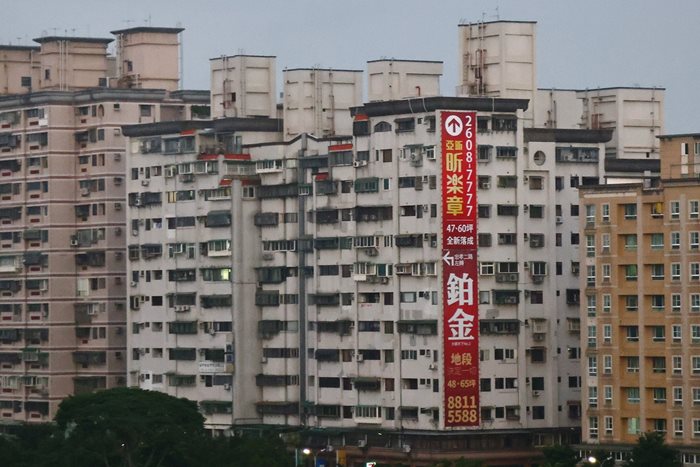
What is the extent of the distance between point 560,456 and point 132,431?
2347 cm

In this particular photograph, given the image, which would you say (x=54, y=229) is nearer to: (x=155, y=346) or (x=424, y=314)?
(x=155, y=346)

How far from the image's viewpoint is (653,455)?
131 meters

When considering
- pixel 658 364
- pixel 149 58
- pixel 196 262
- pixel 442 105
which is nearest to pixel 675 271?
pixel 658 364

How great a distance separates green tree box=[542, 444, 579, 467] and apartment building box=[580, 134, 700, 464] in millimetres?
1501

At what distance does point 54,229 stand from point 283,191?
889 inches

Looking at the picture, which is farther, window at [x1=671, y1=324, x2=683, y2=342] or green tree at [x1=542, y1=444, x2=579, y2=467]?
green tree at [x1=542, y1=444, x2=579, y2=467]

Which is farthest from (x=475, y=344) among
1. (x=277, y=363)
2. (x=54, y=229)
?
(x=54, y=229)

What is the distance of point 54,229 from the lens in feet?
561

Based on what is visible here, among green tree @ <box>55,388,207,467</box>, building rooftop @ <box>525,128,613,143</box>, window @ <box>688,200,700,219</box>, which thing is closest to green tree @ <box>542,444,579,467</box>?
window @ <box>688,200,700,219</box>

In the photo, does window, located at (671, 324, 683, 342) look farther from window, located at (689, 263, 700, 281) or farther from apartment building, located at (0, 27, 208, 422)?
apartment building, located at (0, 27, 208, 422)

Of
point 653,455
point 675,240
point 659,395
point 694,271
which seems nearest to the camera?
point 653,455

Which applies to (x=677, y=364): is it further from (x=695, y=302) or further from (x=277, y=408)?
(x=277, y=408)

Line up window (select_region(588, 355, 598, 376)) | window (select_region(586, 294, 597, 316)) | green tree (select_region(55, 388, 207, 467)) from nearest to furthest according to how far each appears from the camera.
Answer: green tree (select_region(55, 388, 207, 467)), window (select_region(588, 355, 598, 376)), window (select_region(586, 294, 597, 316))

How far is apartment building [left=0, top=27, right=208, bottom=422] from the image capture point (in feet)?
556
